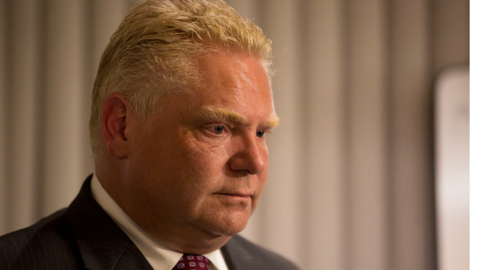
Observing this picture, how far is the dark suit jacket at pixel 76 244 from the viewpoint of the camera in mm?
1038

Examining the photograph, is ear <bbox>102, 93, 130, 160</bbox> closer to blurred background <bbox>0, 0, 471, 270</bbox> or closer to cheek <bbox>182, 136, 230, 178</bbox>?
cheek <bbox>182, 136, 230, 178</bbox>

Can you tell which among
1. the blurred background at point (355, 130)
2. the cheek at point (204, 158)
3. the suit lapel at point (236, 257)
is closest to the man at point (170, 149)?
the cheek at point (204, 158)

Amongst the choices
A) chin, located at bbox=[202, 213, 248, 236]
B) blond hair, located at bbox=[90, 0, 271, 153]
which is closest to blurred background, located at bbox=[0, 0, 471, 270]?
blond hair, located at bbox=[90, 0, 271, 153]

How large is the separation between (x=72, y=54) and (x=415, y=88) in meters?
1.55

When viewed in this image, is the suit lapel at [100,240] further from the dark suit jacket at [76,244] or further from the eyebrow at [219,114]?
the eyebrow at [219,114]

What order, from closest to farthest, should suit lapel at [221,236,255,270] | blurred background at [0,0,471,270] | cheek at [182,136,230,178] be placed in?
cheek at [182,136,230,178]
suit lapel at [221,236,255,270]
blurred background at [0,0,471,270]

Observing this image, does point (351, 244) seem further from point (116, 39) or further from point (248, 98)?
point (116, 39)

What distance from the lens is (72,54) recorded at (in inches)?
73.6

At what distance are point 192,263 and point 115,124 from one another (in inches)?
16.0

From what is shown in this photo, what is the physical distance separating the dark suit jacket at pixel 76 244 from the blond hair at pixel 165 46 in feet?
0.91

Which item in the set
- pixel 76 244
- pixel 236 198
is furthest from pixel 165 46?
pixel 76 244

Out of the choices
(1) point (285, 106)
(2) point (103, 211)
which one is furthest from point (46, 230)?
(1) point (285, 106)

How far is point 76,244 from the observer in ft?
3.56

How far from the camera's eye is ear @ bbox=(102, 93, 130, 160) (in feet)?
3.63
